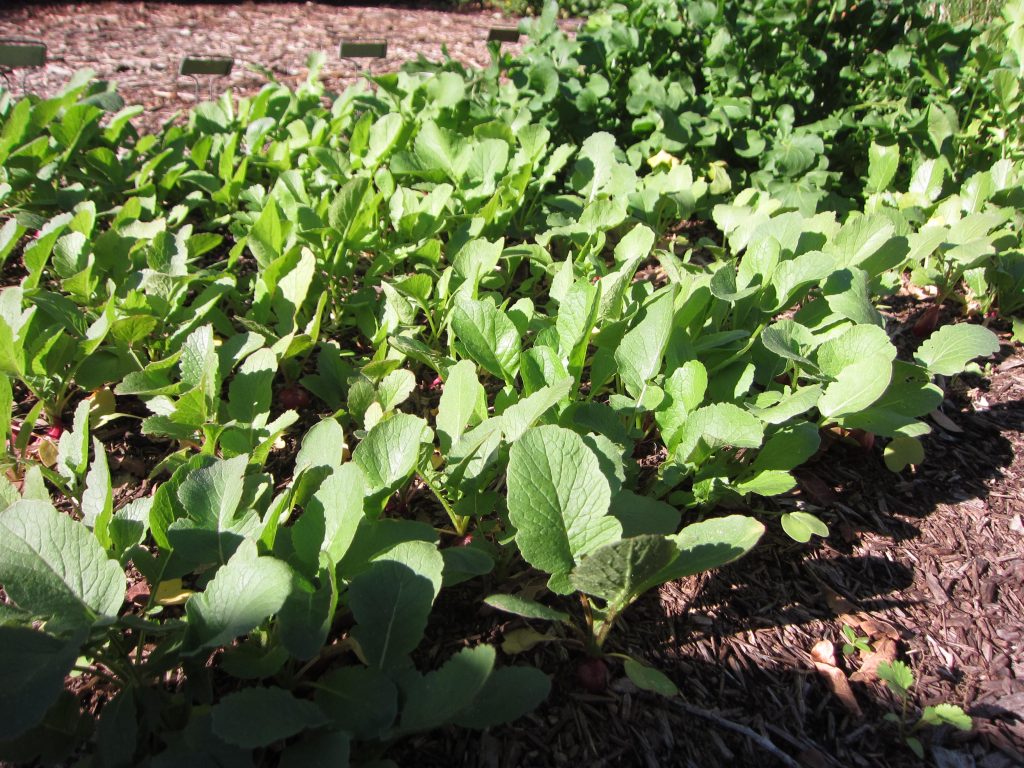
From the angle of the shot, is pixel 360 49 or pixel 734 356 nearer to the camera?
pixel 734 356

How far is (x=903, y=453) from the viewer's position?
1.67 m

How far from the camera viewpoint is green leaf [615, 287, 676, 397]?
4.84ft

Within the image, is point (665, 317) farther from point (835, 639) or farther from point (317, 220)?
point (317, 220)

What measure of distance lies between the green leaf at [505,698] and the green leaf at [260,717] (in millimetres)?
192

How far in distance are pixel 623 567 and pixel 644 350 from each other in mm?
547

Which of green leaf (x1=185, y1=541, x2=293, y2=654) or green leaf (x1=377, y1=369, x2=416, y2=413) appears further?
green leaf (x1=377, y1=369, x2=416, y2=413)

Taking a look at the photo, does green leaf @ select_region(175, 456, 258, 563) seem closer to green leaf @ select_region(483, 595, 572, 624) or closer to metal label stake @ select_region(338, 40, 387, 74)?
green leaf @ select_region(483, 595, 572, 624)

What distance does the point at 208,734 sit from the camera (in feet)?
3.17

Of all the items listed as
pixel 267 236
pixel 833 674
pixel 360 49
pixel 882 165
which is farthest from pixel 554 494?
pixel 360 49

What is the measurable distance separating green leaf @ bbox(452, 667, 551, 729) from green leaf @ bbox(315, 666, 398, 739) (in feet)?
0.31

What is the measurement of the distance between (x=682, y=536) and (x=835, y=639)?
0.41 metres

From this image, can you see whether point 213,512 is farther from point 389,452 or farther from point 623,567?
point 623,567

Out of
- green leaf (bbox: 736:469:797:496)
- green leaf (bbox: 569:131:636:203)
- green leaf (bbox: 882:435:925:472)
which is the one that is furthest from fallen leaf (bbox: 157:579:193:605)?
green leaf (bbox: 569:131:636:203)

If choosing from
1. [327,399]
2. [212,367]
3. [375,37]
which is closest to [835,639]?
[327,399]
